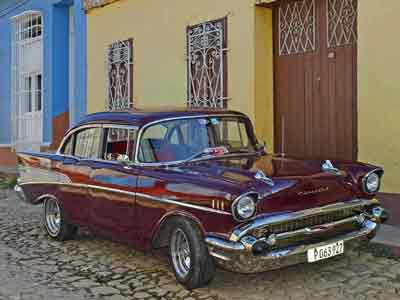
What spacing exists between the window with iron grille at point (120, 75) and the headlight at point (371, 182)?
6.77 metres

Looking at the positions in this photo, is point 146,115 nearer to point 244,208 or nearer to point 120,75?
point 244,208

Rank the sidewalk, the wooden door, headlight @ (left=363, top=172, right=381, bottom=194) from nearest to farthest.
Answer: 1. headlight @ (left=363, top=172, right=381, bottom=194)
2. the wooden door
3. the sidewalk

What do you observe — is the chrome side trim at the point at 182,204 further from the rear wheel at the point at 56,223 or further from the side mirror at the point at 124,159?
the rear wheel at the point at 56,223

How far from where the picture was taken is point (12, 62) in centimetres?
1639

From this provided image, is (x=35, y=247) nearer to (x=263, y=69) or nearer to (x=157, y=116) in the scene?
(x=157, y=116)

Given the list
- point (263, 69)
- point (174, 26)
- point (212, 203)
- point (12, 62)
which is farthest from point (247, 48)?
point (12, 62)

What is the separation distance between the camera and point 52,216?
6953mm

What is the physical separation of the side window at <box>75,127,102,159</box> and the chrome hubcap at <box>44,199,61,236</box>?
0.85 m

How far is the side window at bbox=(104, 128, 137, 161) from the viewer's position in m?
5.45

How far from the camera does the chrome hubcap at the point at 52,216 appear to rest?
682 cm

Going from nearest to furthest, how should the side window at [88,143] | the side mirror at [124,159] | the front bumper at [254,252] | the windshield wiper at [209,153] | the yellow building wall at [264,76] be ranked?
the front bumper at [254,252] < the windshield wiper at [209,153] < the side mirror at [124,159] < the side window at [88,143] < the yellow building wall at [264,76]

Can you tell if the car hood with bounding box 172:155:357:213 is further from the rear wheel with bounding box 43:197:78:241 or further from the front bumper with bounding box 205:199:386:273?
the rear wheel with bounding box 43:197:78:241

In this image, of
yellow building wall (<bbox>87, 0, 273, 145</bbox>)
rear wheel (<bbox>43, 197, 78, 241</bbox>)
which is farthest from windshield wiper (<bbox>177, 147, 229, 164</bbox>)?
yellow building wall (<bbox>87, 0, 273, 145</bbox>)

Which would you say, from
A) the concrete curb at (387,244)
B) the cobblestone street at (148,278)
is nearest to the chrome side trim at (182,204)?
the cobblestone street at (148,278)
